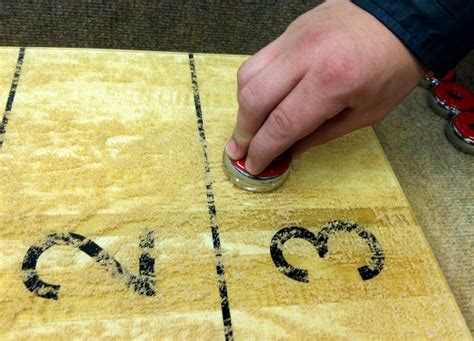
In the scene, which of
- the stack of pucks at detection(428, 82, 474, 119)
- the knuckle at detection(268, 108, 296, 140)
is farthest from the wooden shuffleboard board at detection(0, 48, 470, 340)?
the stack of pucks at detection(428, 82, 474, 119)

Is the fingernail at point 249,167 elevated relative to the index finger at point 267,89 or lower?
lower

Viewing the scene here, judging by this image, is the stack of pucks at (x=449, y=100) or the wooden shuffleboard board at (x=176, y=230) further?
the stack of pucks at (x=449, y=100)

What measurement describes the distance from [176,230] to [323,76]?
244 millimetres

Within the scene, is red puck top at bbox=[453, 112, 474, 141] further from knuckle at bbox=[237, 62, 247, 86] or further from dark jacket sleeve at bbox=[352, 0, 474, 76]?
knuckle at bbox=[237, 62, 247, 86]

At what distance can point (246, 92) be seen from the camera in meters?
0.50

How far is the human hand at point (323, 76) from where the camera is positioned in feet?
1.54

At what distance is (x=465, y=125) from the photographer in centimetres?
79

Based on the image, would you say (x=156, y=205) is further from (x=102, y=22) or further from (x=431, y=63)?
(x=102, y=22)

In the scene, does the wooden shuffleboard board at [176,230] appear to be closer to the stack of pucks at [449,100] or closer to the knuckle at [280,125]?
the knuckle at [280,125]

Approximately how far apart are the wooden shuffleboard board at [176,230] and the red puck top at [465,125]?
20 cm

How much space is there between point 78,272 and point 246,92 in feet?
0.88

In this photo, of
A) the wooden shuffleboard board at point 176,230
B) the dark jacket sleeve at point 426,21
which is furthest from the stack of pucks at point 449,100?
the dark jacket sleeve at point 426,21

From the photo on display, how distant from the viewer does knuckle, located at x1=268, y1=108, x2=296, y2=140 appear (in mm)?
493

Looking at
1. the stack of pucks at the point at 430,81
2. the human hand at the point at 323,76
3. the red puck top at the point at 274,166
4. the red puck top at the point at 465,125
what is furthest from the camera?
the stack of pucks at the point at 430,81
